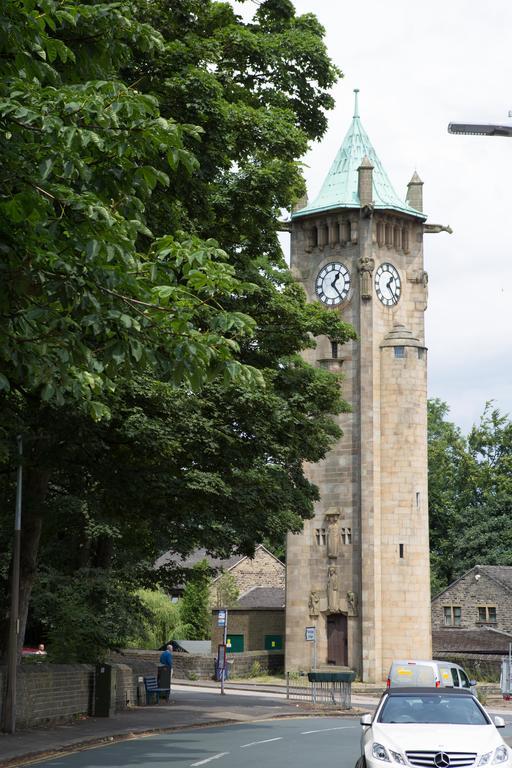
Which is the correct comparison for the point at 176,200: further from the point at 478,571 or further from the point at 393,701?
the point at 478,571

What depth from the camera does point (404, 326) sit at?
5931cm

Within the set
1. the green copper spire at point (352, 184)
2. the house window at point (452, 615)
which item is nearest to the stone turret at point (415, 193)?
the green copper spire at point (352, 184)

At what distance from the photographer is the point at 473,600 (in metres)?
65.7

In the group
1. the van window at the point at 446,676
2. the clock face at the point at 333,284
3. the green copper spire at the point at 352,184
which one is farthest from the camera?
the green copper spire at the point at 352,184

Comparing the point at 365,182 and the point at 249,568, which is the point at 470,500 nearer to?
the point at 249,568

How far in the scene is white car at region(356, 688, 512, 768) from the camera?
1258 centimetres

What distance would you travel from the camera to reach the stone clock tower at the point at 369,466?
56.2 meters

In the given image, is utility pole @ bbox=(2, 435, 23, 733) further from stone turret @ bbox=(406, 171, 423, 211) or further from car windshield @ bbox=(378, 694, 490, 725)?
stone turret @ bbox=(406, 171, 423, 211)

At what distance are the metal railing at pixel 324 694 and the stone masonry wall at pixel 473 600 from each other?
47.0 ft

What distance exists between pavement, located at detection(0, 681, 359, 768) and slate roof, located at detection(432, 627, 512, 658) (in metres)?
A: 21.1

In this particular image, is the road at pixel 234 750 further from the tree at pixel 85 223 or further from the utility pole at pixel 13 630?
the tree at pixel 85 223

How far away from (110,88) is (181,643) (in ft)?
183

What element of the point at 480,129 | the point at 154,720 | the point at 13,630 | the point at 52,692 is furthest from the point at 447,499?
the point at 480,129

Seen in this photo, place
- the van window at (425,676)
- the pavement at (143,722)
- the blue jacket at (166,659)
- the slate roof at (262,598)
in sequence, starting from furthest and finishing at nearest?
the slate roof at (262,598), the blue jacket at (166,659), the van window at (425,676), the pavement at (143,722)
